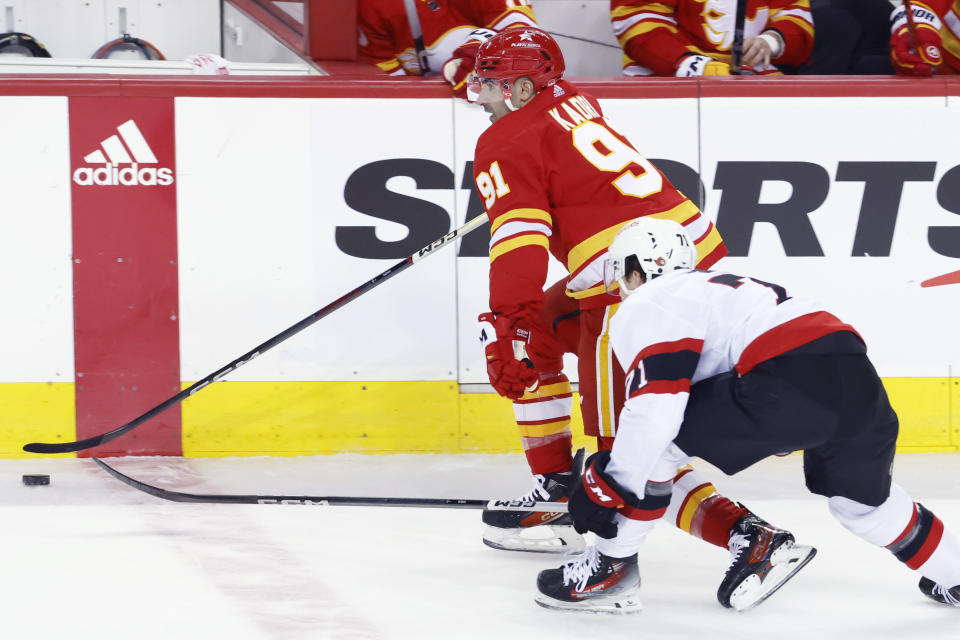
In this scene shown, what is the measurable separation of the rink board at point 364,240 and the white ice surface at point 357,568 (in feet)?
0.82

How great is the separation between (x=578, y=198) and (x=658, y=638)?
1.09 m

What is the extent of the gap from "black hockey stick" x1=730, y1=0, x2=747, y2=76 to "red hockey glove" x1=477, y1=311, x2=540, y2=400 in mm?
2035

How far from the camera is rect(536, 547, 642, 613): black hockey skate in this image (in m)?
2.26

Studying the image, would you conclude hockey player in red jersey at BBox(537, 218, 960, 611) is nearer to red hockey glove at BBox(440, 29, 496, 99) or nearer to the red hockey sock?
the red hockey sock

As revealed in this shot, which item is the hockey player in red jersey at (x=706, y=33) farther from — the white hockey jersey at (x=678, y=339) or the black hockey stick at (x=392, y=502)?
the white hockey jersey at (x=678, y=339)

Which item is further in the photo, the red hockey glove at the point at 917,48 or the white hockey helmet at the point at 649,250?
the red hockey glove at the point at 917,48

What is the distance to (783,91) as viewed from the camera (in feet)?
12.5

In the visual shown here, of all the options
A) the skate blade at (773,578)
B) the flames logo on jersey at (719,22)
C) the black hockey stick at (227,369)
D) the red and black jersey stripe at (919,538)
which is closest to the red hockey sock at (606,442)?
the skate blade at (773,578)

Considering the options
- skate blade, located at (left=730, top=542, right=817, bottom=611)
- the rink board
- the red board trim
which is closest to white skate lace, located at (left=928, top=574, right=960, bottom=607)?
skate blade, located at (left=730, top=542, right=817, bottom=611)

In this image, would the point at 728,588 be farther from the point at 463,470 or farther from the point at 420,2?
the point at 420,2

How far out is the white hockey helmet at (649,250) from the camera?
218 centimetres

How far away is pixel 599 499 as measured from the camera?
214cm

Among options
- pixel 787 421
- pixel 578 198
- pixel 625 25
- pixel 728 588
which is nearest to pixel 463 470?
pixel 578 198

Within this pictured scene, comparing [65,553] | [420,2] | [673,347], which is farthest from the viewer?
[420,2]
